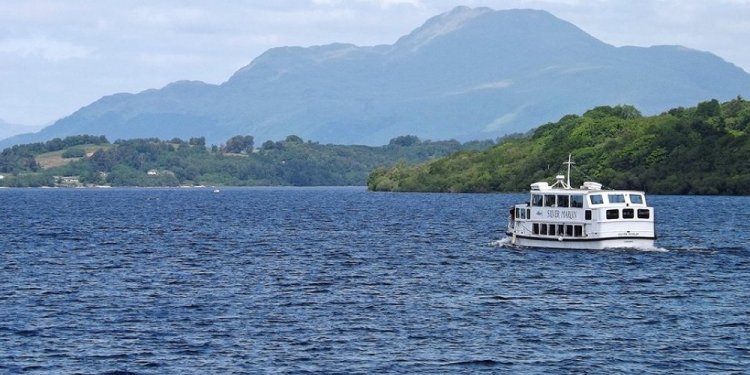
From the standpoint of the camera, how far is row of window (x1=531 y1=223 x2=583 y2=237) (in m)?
100

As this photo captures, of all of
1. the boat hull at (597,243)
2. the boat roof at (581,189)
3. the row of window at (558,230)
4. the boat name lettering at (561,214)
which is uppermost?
the boat roof at (581,189)

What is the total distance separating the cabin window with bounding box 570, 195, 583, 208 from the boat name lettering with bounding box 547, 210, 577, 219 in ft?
2.95

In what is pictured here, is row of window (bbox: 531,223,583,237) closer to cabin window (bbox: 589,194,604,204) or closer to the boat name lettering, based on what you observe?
the boat name lettering

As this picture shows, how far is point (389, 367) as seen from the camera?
173 ft

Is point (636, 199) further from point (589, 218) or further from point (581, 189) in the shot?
point (589, 218)

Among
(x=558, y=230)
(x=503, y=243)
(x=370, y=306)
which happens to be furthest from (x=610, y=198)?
(x=370, y=306)

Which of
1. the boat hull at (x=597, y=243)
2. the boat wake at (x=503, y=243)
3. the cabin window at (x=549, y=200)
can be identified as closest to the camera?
the boat hull at (x=597, y=243)

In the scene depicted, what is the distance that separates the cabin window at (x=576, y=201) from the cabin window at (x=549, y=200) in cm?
220

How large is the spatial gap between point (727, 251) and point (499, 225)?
1725 inches

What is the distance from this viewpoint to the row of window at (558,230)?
100062 millimetres

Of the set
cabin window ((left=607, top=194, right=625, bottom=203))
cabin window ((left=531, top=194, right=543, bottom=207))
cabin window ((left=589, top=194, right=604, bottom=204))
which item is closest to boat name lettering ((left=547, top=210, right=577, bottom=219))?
cabin window ((left=531, top=194, right=543, bottom=207))

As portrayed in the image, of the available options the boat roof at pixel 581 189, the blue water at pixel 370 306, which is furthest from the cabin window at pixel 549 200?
the blue water at pixel 370 306

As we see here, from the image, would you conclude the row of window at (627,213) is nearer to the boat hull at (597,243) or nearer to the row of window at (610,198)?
the row of window at (610,198)

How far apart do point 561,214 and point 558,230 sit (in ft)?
5.04
